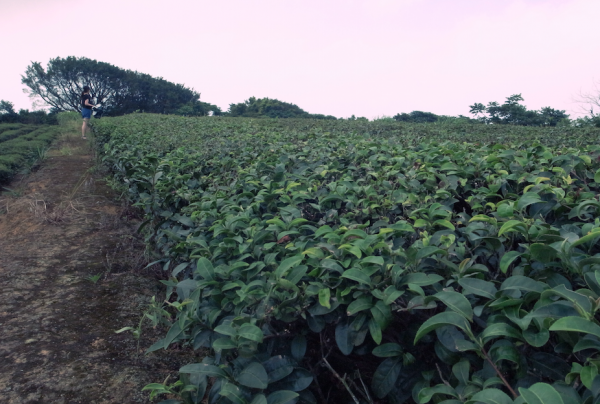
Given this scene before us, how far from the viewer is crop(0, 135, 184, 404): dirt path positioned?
1939 millimetres

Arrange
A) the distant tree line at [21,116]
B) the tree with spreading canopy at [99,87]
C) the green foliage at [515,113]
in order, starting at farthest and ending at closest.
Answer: the tree with spreading canopy at [99,87] → the distant tree line at [21,116] → the green foliage at [515,113]

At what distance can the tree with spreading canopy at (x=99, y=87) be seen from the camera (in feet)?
107

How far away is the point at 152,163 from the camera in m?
3.16

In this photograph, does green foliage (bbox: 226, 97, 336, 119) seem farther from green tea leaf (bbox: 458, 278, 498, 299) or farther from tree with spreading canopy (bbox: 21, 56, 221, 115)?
green tea leaf (bbox: 458, 278, 498, 299)

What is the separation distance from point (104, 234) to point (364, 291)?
3573 millimetres

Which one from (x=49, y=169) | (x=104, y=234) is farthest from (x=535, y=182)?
(x=49, y=169)

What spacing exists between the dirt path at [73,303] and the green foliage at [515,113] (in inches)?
450

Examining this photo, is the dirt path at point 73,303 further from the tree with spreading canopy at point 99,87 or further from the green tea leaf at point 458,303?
the tree with spreading canopy at point 99,87

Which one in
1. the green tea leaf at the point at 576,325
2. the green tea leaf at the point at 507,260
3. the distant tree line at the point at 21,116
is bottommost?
the green tea leaf at the point at 576,325

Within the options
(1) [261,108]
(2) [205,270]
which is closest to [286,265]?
(2) [205,270]

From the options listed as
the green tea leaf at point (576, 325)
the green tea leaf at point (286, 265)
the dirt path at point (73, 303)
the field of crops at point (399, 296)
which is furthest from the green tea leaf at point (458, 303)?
the dirt path at point (73, 303)

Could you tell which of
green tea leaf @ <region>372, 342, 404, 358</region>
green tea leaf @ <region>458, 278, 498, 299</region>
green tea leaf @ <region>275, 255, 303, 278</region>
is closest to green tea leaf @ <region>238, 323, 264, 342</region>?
green tea leaf @ <region>275, 255, 303, 278</region>

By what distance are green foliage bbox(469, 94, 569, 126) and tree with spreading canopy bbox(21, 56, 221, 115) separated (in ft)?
79.2

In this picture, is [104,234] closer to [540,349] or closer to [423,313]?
[423,313]
